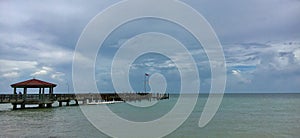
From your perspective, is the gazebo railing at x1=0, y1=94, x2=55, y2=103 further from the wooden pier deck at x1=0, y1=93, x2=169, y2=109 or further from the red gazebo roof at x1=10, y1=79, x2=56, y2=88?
the red gazebo roof at x1=10, y1=79, x2=56, y2=88

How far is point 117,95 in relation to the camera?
57.8m

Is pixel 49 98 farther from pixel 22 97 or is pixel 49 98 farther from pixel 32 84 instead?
pixel 32 84

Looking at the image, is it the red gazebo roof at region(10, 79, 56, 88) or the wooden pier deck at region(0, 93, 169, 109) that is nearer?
the red gazebo roof at region(10, 79, 56, 88)

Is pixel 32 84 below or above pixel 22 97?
above

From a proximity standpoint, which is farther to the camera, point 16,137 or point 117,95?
point 117,95

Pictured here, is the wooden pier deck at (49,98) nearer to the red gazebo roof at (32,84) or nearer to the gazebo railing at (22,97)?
the gazebo railing at (22,97)

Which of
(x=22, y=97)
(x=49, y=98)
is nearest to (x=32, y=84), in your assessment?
(x=22, y=97)

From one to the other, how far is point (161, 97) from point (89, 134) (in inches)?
2357

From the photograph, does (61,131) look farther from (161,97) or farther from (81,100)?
(161,97)

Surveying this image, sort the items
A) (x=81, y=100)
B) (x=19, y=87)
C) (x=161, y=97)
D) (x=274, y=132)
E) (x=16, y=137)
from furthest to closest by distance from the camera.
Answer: (x=161, y=97) < (x=81, y=100) < (x=19, y=87) < (x=274, y=132) < (x=16, y=137)

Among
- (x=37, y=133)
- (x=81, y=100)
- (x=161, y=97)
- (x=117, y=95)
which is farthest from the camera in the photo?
(x=161, y=97)

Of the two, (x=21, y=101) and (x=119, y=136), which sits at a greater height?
(x=21, y=101)

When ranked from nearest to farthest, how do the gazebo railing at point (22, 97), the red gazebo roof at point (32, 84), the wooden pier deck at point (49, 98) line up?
the gazebo railing at point (22, 97) → the red gazebo roof at point (32, 84) → the wooden pier deck at point (49, 98)

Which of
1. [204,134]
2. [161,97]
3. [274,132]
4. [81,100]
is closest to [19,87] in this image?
[81,100]
